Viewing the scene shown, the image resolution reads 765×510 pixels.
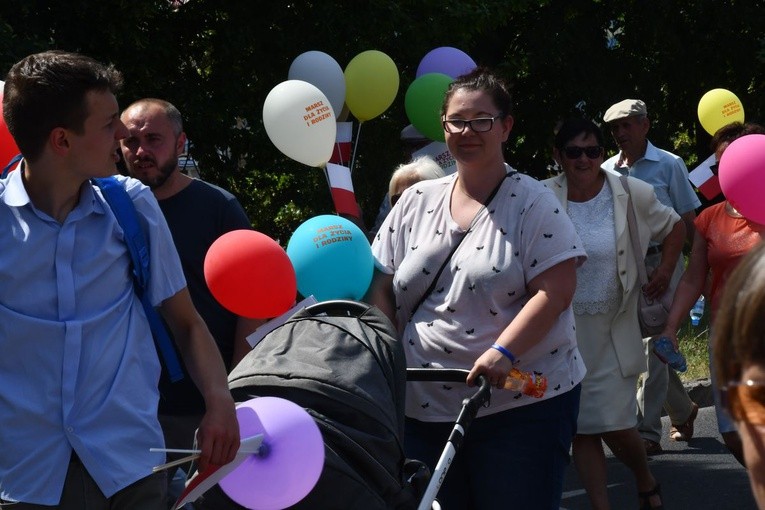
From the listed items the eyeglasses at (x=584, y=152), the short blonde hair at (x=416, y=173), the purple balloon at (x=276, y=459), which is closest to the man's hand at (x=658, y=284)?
the eyeglasses at (x=584, y=152)

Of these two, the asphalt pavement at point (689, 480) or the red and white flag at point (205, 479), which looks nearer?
the red and white flag at point (205, 479)

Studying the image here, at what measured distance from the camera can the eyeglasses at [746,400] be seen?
1.26 meters

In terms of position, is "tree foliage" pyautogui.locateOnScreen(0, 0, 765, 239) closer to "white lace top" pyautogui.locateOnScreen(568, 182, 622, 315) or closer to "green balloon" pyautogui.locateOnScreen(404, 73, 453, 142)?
"green balloon" pyautogui.locateOnScreen(404, 73, 453, 142)

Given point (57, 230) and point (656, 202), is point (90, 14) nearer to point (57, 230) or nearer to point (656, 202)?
point (656, 202)

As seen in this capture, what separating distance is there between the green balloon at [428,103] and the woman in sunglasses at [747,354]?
6.04m

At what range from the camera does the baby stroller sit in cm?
345

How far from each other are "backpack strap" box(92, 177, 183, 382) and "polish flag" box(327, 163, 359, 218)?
3075 mm

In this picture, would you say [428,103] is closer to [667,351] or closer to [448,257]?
[667,351]

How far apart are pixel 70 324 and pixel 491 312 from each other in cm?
161

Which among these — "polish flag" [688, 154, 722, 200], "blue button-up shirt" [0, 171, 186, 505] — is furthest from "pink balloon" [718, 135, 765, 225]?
"blue button-up shirt" [0, 171, 186, 505]

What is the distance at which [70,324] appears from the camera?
3.06 meters

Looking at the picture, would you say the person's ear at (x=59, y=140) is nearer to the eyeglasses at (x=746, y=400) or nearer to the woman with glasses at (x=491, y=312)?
the woman with glasses at (x=491, y=312)

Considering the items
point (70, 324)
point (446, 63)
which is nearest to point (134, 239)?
point (70, 324)

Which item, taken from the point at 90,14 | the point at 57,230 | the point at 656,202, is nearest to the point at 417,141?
the point at 656,202
